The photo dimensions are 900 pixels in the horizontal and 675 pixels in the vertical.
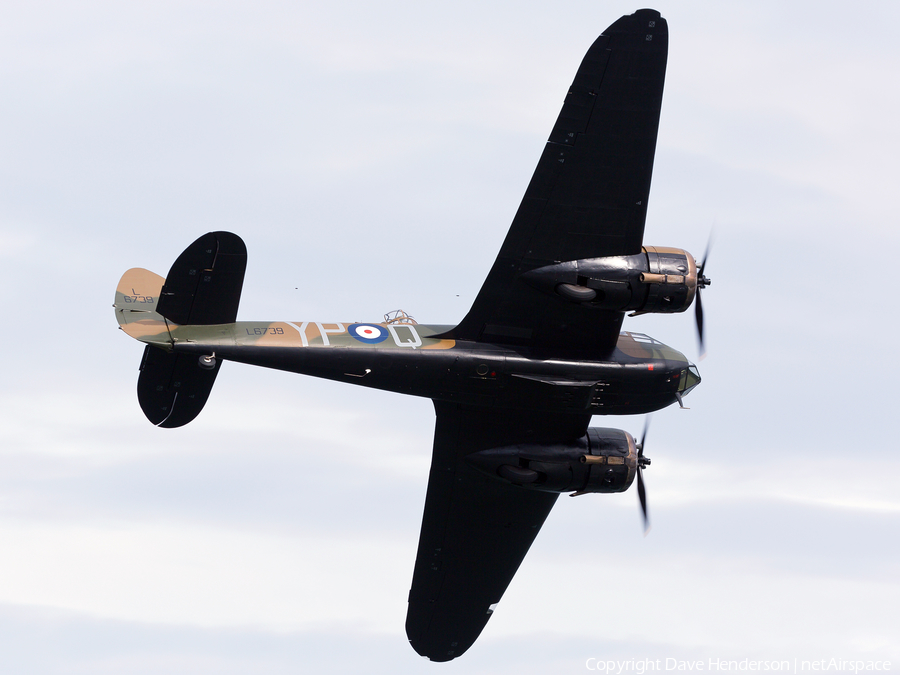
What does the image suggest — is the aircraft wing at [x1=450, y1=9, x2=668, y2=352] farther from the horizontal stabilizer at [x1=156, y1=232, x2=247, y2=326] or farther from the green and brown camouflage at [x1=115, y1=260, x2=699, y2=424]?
the horizontal stabilizer at [x1=156, y1=232, x2=247, y2=326]

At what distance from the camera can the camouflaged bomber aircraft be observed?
30.8m

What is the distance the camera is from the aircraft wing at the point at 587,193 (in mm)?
30500

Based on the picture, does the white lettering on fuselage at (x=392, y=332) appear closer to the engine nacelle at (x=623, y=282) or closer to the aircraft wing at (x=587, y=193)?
the aircraft wing at (x=587, y=193)

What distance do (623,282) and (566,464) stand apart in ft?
22.2

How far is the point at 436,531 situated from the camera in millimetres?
39438

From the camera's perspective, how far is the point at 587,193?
31.8m

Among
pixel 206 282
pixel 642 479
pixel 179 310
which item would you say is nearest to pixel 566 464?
pixel 642 479

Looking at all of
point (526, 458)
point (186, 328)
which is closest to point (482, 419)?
point (526, 458)

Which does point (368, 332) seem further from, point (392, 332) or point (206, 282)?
point (206, 282)

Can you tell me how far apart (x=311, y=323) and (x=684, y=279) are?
408 inches

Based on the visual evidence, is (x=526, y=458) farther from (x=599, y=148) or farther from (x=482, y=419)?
(x=599, y=148)

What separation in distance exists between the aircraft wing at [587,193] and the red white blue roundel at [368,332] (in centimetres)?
216

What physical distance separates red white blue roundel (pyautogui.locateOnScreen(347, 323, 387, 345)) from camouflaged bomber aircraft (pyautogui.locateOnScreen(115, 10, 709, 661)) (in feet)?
0.20

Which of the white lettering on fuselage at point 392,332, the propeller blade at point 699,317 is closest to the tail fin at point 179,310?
the white lettering on fuselage at point 392,332
